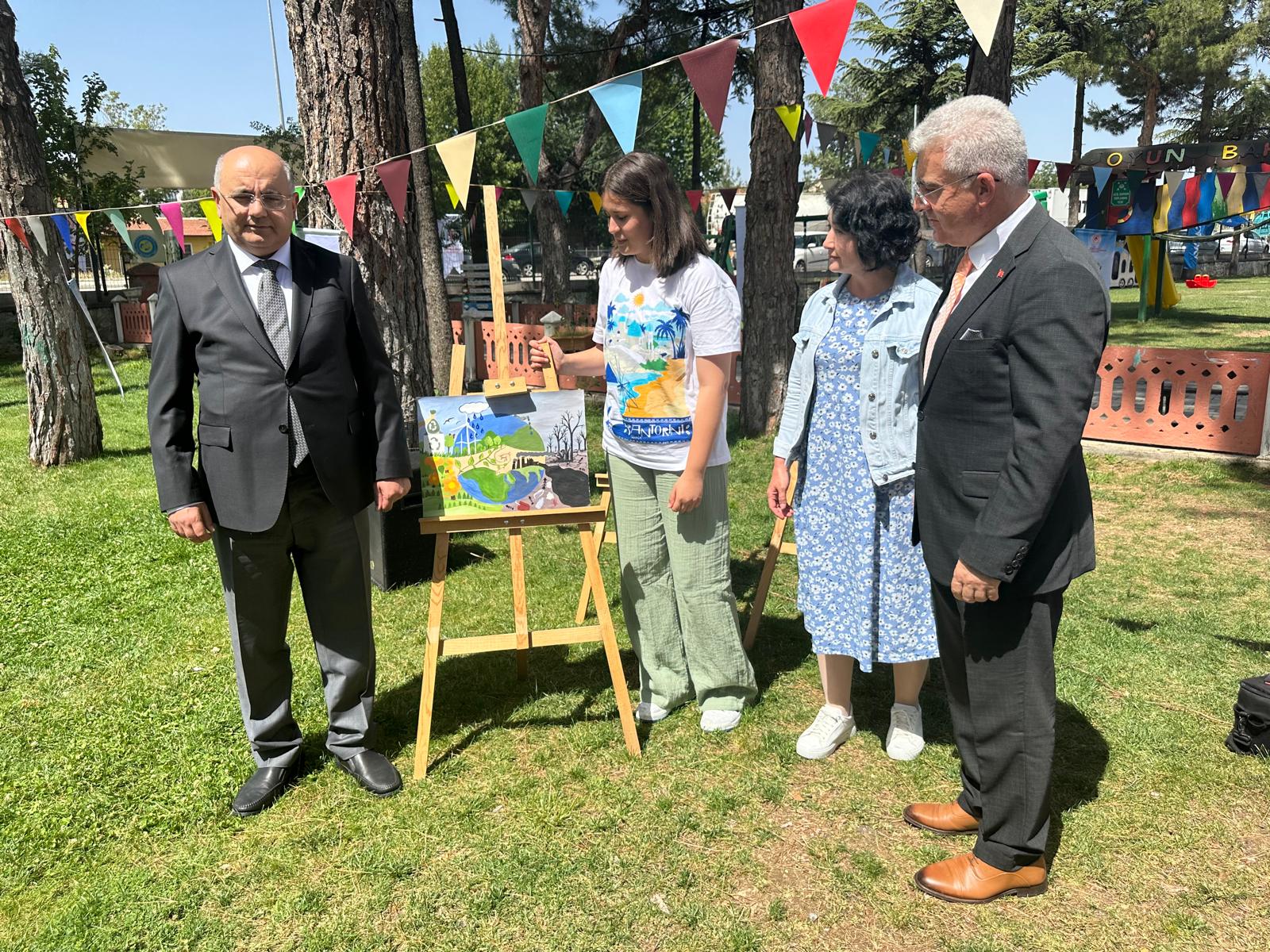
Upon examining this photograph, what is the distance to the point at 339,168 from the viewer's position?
4934 mm

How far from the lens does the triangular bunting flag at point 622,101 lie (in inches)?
154

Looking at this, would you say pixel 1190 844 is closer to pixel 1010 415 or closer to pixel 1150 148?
pixel 1010 415

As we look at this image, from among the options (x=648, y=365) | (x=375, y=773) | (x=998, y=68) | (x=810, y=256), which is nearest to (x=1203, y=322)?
(x=998, y=68)

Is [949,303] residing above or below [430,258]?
below

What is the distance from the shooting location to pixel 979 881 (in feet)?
8.14

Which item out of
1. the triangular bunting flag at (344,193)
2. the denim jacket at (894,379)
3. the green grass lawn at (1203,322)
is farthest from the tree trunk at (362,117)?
the green grass lawn at (1203,322)

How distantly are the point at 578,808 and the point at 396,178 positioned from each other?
11.5ft

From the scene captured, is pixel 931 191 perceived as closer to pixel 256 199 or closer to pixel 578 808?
pixel 256 199

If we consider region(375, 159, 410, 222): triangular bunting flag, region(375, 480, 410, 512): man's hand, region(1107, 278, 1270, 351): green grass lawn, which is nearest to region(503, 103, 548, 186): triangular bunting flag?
region(375, 159, 410, 222): triangular bunting flag

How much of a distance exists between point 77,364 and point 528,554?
5.11 m

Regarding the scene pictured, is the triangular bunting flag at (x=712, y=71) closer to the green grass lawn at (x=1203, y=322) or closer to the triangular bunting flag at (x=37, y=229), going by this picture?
the triangular bunting flag at (x=37, y=229)

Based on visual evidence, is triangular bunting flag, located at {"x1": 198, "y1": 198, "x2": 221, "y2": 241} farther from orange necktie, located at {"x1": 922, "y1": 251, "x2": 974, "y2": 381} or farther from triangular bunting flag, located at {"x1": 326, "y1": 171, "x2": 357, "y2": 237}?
orange necktie, located at {"x1": 922, "y1": 251, "x2": 974, "y2": 381}

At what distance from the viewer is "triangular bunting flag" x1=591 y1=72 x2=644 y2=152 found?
12.8 feet

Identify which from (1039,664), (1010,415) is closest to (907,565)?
(1039,664)
